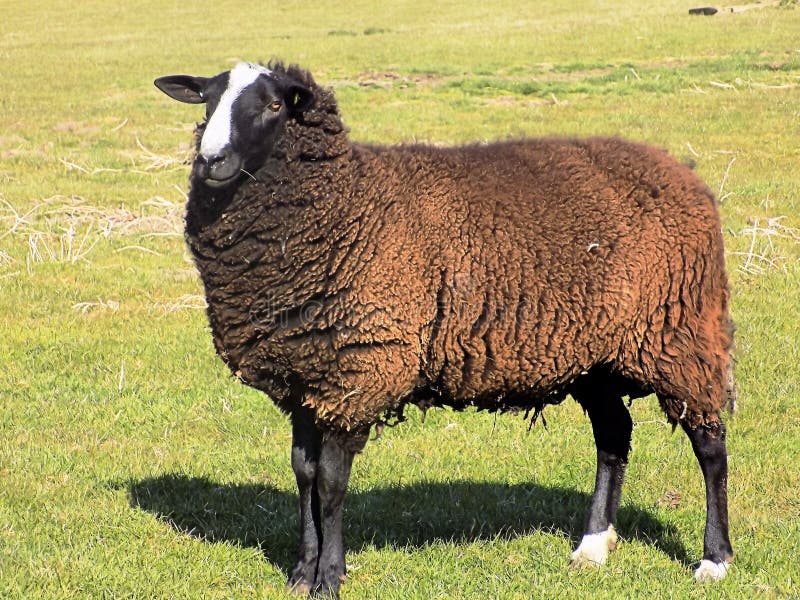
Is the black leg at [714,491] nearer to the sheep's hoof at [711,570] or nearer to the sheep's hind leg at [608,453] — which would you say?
the sheep's hoof at [711,570]

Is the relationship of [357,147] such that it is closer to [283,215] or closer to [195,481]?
[283,215]

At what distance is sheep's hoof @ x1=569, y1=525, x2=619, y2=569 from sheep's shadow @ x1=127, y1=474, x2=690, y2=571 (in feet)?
0.72

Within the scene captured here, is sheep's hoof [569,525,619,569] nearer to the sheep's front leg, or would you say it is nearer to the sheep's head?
the sheep's front leg

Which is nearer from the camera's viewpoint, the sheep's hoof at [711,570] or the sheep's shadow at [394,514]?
the sheep's hoof at [711,570]

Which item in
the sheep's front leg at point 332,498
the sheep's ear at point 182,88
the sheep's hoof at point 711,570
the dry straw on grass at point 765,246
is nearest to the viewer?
the sheep's front leg at point 332,498

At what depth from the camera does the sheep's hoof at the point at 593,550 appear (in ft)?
17.3

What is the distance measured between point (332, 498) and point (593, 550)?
149 cm

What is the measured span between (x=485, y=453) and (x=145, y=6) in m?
48.8

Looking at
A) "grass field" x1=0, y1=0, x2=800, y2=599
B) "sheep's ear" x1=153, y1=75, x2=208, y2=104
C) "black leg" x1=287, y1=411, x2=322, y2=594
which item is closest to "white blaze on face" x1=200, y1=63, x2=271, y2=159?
"sheep's ear" x1=153, y1=75, x2=208, y2=104

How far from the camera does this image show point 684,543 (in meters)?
5.50

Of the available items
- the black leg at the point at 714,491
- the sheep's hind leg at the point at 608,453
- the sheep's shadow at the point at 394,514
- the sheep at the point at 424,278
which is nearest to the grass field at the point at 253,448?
the sheep's shadow at the point at 394,514

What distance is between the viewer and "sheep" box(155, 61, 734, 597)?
15.5 feet

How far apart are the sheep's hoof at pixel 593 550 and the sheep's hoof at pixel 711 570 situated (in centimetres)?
49

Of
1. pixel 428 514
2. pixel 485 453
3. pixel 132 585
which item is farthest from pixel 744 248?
pixel 132 585
